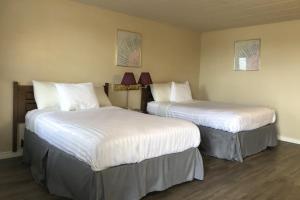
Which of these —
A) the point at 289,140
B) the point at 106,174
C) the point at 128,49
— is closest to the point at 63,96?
the point at 106,174

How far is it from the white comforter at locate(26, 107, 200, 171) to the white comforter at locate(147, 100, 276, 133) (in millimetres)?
1019

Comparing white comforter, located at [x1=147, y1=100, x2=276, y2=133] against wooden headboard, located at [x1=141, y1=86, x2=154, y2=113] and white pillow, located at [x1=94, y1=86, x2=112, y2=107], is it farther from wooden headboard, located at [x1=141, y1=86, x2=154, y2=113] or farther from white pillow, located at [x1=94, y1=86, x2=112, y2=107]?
white pillow, located at [x1=94, y1=86, x2=112, y2=107]

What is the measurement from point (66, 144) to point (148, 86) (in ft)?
9.10

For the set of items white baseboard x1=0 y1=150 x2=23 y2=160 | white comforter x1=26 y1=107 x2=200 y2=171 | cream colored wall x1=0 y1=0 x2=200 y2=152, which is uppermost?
cream colored wall x1=0 y1=0 x2=200 y2=152

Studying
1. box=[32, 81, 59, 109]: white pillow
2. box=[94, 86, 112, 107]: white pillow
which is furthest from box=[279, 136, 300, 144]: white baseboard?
box=[32, 81, 59, 109]: white pillow

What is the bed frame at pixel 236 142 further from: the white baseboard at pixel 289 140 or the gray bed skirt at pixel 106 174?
the gray bed skirt at pixel 106 174

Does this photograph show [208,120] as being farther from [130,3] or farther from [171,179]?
[130,3]

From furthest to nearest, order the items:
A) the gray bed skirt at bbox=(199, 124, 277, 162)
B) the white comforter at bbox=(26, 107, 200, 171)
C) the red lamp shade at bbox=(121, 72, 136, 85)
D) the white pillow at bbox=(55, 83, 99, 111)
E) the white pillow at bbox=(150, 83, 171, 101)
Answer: the white pillow at bbox=(150, 83, 171, 101), the red lamp shade at bbox=(121, 72, 136, 85), the gray bed skirt at bbox=(199, 124, 277, 162), the white pillow at bbox=(55, 83, 99, 111), the white comforter at bbox=(26, 107, 200, 171)

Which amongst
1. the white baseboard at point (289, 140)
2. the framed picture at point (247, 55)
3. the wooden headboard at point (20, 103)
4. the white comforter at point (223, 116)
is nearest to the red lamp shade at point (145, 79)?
the white comforter at point (223, 116)

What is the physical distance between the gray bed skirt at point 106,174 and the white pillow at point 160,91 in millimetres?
2117

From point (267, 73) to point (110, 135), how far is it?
12.9 feet

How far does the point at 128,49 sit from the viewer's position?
15.3ft

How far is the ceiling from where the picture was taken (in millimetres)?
3704

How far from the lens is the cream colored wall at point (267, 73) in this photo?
4707 millimetres
